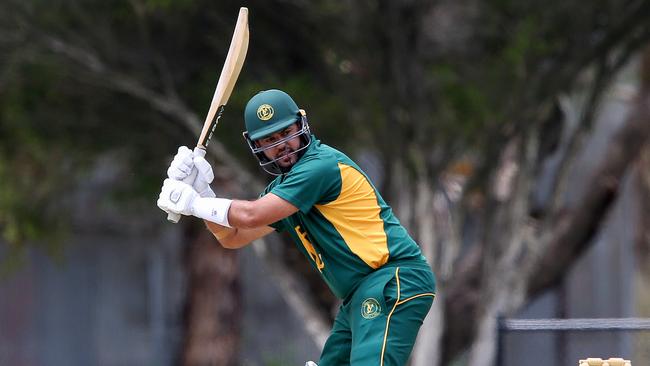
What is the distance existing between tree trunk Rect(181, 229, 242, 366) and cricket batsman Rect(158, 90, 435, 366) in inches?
397

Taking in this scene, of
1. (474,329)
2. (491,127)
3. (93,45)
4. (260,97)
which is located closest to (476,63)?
(491,127)

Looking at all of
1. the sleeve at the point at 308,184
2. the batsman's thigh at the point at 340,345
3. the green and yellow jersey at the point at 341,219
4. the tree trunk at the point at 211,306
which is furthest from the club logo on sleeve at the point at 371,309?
the tree trunk at the point at 211,306

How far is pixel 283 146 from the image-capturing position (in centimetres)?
601

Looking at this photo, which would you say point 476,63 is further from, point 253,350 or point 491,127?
point 253,350

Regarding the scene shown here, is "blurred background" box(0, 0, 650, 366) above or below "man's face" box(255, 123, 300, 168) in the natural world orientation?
above

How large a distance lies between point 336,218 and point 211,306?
10.4 m

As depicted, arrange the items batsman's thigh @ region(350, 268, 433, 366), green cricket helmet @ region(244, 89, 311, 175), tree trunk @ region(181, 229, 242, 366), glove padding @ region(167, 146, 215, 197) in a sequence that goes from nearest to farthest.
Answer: batsman's thigh @ region(350, 268, 433, 366)
green cricket helmet @ region(244, 89, 311, 175)
glove padding @ region(167, 146, 215, 197)
tree trunk @ region(181, 229, 242, 366)

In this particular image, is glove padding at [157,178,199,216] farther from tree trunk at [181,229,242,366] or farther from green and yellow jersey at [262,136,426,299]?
tree trunk at [181,229,242,366]

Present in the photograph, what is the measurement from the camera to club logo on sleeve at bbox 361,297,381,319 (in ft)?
19.2

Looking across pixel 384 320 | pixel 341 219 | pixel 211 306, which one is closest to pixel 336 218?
pixel 341 219

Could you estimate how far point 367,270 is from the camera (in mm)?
5965

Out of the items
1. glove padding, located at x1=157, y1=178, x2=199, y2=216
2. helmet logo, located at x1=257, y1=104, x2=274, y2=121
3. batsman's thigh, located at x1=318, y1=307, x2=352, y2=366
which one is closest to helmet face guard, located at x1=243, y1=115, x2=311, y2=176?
helmet logo, located at x1=257, y1=104, x2=274, y2=121

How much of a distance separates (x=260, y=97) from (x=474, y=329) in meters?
8.07

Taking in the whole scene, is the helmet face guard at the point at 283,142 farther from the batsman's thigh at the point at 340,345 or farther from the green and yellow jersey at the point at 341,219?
the batsman's thigh at the point at 340,345
